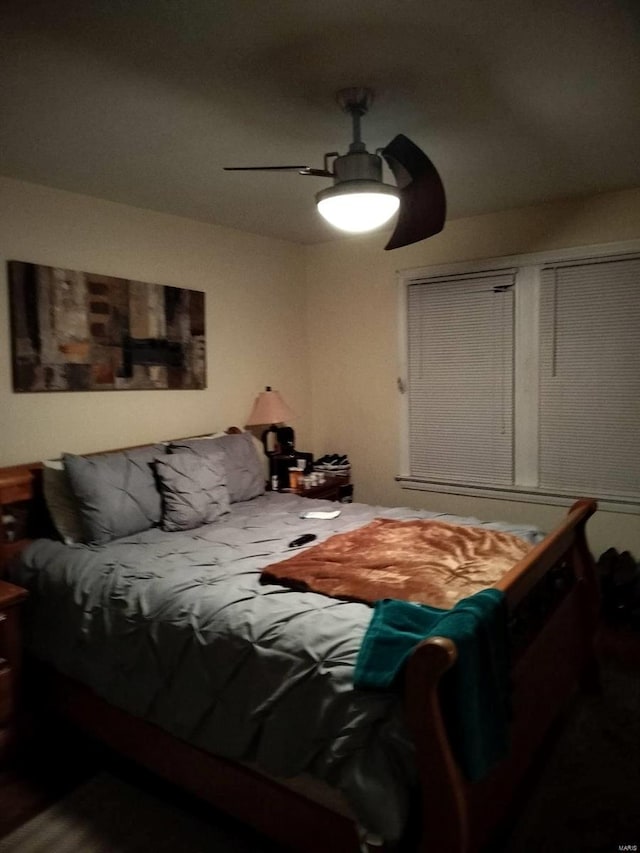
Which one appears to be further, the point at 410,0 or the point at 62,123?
the point at 62,123

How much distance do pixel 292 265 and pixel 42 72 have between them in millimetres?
2733

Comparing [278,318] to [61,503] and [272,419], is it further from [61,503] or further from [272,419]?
[61,503]

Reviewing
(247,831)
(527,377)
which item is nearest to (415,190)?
(527,377)

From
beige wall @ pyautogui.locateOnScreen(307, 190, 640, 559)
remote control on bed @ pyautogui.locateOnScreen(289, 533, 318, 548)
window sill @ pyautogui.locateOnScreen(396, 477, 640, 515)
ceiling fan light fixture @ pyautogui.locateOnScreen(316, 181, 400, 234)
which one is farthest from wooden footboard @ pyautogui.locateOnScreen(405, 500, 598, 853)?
ceiling fan light fixture @ pyautogui.locateOnScreen(316, 181, 400, 234)

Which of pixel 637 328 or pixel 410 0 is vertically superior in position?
pixel 410 0

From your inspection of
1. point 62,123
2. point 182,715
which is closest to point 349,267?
point 62,123

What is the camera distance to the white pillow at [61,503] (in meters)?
2.69

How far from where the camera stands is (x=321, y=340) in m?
4.65

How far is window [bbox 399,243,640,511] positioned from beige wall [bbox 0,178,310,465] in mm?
932

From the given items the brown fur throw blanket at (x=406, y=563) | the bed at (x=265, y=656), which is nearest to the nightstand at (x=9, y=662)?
the bed at (x=265, y=656)

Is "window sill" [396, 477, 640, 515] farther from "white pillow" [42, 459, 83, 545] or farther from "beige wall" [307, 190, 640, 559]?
"white pillow" [42, 459, 83, 545]

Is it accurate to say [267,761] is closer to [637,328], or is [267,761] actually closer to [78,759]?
[78,759]

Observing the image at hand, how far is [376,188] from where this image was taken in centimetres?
209

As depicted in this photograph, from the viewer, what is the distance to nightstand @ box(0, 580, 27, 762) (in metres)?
2.30
